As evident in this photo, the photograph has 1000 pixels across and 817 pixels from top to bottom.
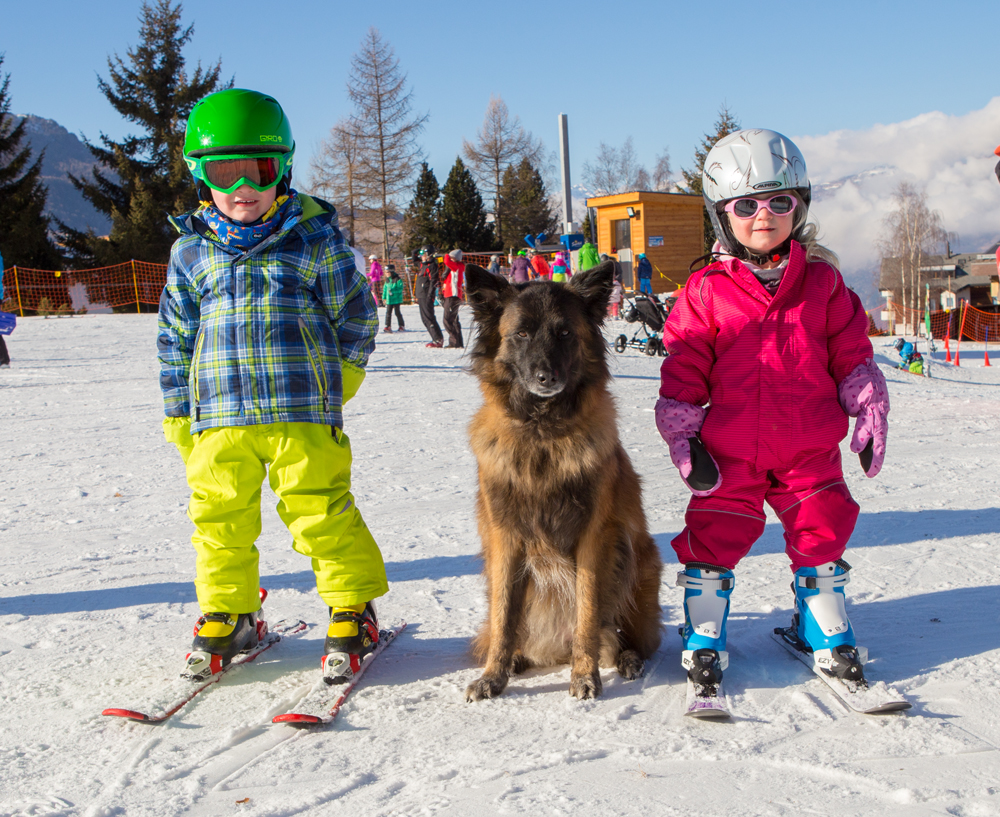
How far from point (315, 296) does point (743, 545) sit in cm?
182

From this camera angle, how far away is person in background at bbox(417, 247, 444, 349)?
14.9 meters

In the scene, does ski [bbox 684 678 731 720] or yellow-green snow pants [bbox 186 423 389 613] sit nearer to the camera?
ski [bbox 684 678 731 720]

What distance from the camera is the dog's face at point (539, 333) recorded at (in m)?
2.61

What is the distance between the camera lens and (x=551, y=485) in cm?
262

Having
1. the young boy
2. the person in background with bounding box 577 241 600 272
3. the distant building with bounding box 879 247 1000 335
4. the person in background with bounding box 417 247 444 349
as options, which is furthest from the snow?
the distant building with bounding box 879 247 1000 335

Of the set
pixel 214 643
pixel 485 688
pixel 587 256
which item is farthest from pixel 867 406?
pixel 587 256

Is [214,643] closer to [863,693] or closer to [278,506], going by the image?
[278,506]

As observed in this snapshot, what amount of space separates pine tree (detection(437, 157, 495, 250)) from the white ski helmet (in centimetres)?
3883

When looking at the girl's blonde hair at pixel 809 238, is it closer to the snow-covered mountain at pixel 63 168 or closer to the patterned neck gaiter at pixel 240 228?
the patterned neck gaiter at pixel 240 228

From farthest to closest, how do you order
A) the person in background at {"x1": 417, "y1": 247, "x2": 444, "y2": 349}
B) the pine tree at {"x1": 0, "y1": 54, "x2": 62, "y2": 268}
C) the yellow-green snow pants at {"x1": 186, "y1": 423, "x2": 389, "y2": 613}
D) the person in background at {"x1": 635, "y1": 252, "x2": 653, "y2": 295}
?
1. the pine tree at {"x1": 0, "y1": 54, "x2": 62, "y2": 268}
2. the person in background at {"x1": 635, "y1": 252, "x2": 653, "y2": 295}
3. the person in background at {"x1": 417, "y1": 247, "x2": 444, "y2": 349}
4. the yellow-green snow pants at {"x1": 186, "y1": 423, "x2": 389, "y2": 613}

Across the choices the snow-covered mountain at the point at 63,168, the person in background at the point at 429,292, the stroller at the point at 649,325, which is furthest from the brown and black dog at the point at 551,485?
the snow-covered mountain at the point at 63,168

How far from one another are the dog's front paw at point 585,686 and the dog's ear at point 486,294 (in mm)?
1336

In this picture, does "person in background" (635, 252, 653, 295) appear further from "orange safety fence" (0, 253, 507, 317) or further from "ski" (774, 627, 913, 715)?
"ski" (774, 627, 913, 715)

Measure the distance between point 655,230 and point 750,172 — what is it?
25045 millimetres
